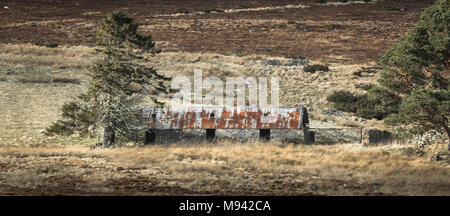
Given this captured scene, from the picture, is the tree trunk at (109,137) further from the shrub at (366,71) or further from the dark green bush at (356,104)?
the shrub at (366,71)

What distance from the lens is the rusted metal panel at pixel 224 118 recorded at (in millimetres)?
31625

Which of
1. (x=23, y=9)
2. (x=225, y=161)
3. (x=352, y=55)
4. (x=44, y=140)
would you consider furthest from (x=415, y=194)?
(x=23, y=9)

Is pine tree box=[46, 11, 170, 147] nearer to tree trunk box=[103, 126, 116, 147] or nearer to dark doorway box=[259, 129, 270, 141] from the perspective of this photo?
tree trunk box=[103, 126, 116, 147]

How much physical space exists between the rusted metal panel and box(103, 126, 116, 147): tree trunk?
7.62 ft

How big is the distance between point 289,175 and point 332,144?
35.0 ft

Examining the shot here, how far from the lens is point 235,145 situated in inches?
1156

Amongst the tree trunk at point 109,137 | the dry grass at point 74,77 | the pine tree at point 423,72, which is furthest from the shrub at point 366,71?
the tree trunk at point 109,137

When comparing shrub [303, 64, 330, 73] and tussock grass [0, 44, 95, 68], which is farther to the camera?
tussock grass [0, 44, 95, 68]

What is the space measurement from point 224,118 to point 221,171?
11.1 meters

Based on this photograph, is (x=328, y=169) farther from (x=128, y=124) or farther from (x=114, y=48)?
(x=114, y=48)

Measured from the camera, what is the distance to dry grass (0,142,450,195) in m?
18.3

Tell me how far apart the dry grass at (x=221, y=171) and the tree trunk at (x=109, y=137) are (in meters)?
2.52

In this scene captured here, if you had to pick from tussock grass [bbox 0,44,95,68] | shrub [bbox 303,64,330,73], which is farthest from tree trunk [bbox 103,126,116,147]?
shrub [bbox 303,64,330,73]

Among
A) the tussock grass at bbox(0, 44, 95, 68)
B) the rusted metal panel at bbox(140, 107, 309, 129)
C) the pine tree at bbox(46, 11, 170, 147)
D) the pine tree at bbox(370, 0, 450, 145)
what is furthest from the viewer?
the tussock grass at bbox(0, 44, 95, 68)
